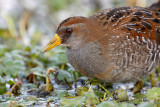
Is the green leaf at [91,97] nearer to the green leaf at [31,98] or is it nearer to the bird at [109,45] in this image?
the bird at [109,45]

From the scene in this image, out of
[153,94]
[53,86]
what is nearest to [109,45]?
[153,94]

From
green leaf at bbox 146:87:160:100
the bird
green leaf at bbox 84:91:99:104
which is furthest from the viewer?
the bird

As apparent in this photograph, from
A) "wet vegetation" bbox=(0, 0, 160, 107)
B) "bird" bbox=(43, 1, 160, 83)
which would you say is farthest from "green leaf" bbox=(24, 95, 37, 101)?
"bird" bbox=(43, 1, 160, 83)

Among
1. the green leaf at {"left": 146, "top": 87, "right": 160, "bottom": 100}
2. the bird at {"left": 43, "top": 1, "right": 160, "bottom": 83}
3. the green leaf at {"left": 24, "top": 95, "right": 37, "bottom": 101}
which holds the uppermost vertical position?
the bird at {"left": 43, "top": 1, "right": 160, "bottom": 83}

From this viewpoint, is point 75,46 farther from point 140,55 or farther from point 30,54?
point 30,54


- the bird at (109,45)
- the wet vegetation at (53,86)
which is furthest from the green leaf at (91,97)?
the bird at (109,45)

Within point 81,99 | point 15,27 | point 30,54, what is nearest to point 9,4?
point 15,27

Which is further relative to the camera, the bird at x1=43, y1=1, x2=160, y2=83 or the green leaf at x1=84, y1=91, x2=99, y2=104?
the bird at x1=43, y1=1, x2=160, y2=83

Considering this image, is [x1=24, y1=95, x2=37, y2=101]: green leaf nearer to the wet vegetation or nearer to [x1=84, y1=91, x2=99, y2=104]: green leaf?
the wet vegetation
